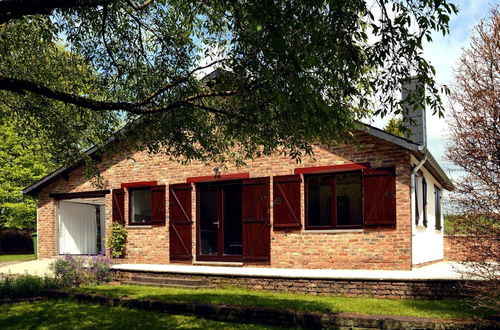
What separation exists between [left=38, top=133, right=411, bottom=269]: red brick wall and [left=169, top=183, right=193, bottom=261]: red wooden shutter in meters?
0.21

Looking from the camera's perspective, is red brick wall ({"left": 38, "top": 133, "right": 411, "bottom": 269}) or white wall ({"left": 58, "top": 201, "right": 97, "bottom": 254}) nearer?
red brick wall ({"left": 38, "top": 133, "right": 411, "bottom": 269})

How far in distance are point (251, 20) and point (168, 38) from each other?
4.12 meters

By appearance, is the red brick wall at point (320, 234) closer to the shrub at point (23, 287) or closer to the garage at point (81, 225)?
the garage at point (81, 225)

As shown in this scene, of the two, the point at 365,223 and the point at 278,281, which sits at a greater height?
the point at 365,223

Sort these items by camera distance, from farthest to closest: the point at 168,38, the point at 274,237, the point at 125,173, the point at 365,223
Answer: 1. the point at 125,173
2. the point at 274,237
3. the point at 365,223
4. the point at 168,38

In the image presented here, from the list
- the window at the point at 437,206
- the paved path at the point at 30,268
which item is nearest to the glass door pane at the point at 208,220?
the paved path at the point at 30,268

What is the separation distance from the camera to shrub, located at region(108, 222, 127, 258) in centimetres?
1606

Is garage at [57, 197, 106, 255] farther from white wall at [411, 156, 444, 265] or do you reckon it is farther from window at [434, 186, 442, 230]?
window at [434, 186, 442, 230]

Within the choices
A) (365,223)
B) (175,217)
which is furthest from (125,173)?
(365,223)

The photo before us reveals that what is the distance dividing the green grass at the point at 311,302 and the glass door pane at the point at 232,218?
2.68 meters

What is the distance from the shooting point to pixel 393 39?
6145 millimetres

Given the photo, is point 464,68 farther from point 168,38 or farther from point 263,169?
point 263,169

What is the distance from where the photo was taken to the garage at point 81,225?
18734 millimetres

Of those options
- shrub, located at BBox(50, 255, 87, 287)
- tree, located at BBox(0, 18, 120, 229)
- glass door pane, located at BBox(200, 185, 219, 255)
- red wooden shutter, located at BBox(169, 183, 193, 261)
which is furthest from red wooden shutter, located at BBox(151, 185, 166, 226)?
tree, located at BBox(0, 18, 120, 229)
